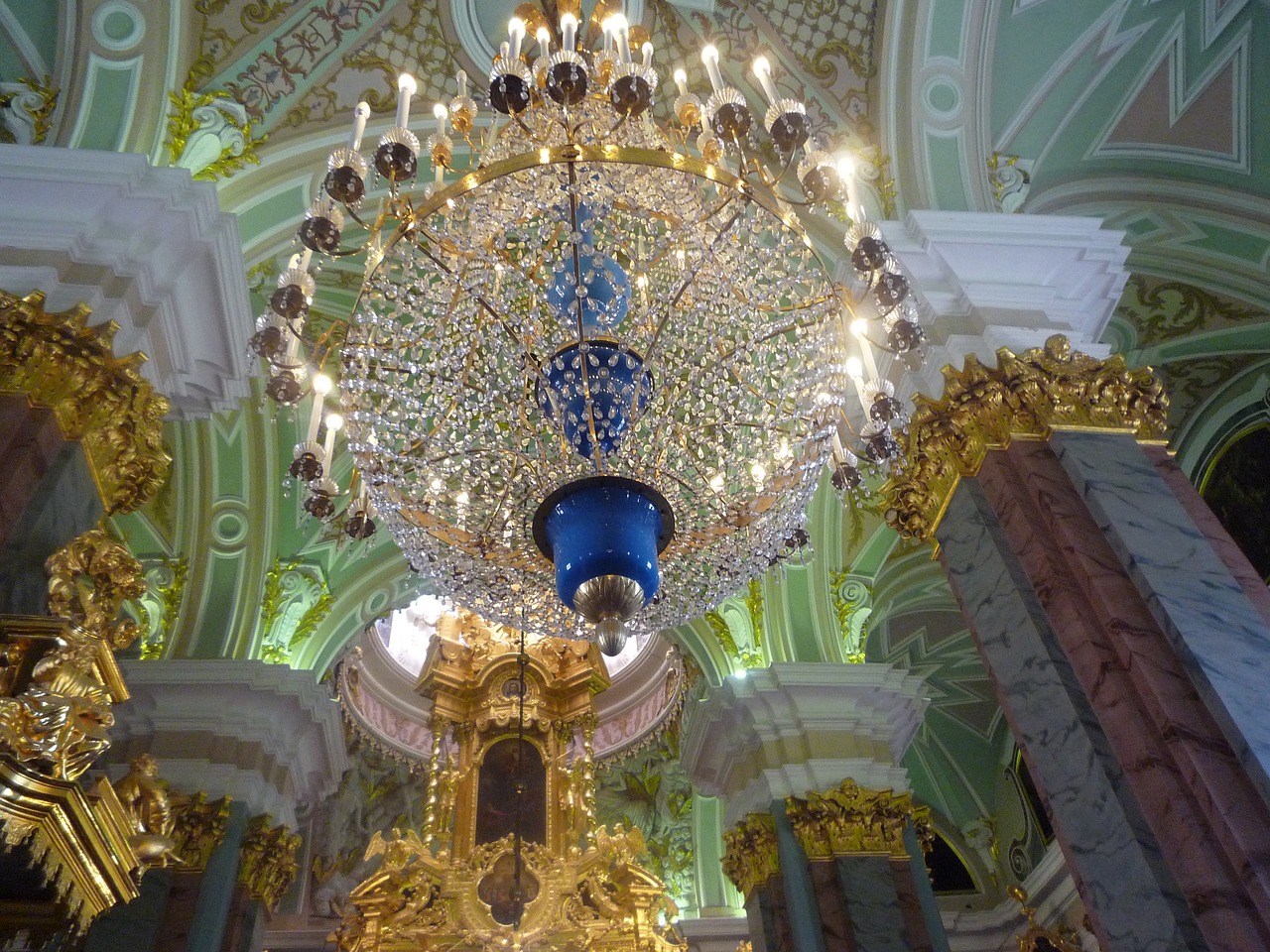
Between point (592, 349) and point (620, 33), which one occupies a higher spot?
point (620, 33)

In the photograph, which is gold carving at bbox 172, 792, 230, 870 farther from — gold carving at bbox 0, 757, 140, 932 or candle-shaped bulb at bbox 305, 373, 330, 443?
candle-shaped bulb at bbox 305, 373, 330, 443

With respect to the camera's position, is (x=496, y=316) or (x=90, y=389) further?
(x=90, y=389)

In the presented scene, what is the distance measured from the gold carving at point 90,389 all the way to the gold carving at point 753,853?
13.8ft

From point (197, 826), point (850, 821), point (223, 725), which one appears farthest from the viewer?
point (223, 725)

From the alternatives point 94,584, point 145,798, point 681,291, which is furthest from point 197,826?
point 681,291

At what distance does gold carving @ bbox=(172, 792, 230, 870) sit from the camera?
18.3 feet

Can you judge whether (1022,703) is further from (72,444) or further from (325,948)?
(325,948)

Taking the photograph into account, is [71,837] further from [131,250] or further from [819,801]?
[819,801]

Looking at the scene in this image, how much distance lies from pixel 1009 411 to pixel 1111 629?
1.04m

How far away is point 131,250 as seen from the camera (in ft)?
12.6

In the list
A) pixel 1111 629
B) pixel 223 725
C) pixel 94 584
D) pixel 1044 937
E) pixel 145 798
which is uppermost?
pixel 223 725

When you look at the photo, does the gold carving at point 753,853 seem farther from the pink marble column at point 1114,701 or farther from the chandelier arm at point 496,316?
the chandelier arm at point 496,316

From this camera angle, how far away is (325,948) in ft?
32.4

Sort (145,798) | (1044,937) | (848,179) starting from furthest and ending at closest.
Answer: (1044,937) < (145,798) < (848,179)
